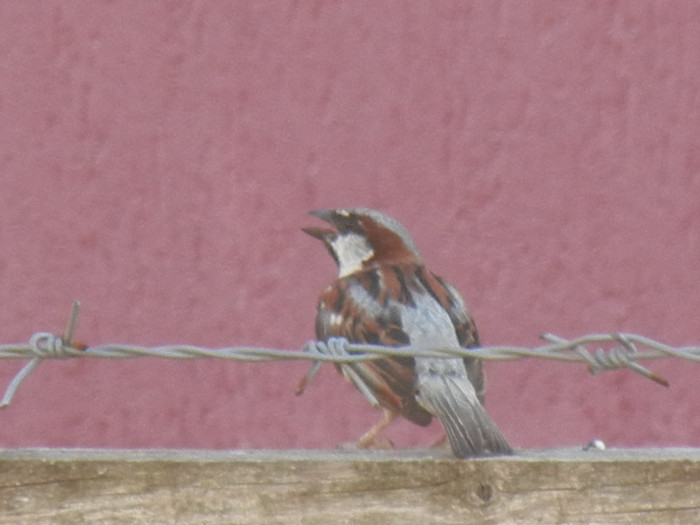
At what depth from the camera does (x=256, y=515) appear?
1.85m

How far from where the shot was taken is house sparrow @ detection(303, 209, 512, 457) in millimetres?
2572

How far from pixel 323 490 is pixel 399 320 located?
41.1 inches

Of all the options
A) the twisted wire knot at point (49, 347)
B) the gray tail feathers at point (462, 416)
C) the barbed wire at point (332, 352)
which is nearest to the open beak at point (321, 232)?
the gray tail feathers at point (462, 416)

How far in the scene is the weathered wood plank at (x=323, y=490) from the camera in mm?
1840

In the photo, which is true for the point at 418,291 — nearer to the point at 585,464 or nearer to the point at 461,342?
the point at 461,342

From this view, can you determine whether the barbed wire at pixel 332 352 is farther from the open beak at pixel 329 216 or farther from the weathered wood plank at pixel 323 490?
the open beak at pixel 329 216

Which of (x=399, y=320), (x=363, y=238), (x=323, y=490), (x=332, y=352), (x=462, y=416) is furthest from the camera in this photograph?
(x=363, y=238)

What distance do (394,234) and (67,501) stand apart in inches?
65.4

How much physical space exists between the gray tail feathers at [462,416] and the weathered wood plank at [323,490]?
0.12m

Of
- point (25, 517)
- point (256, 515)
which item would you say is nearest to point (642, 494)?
point (256, 515)

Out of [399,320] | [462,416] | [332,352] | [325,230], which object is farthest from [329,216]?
[332,352]

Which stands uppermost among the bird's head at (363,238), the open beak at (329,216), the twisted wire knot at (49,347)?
the open beak at (329,216)

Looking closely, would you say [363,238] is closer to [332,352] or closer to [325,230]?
[325,230]

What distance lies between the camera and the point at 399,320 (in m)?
2.87
